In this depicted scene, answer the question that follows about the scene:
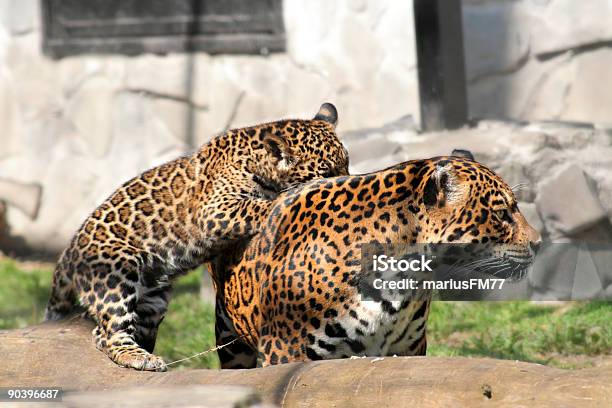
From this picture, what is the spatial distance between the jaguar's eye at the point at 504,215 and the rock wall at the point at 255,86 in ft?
15.4

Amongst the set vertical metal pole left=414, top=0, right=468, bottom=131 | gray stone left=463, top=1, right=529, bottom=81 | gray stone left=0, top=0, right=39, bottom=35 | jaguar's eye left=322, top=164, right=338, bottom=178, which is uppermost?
gray stone left=0, top=0, right=39, bottom=35

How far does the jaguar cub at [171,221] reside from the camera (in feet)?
17.7

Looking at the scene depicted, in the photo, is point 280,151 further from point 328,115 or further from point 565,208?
point 565,208

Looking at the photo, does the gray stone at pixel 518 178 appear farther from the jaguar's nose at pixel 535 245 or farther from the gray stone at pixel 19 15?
the gray stone at pixel 19 15

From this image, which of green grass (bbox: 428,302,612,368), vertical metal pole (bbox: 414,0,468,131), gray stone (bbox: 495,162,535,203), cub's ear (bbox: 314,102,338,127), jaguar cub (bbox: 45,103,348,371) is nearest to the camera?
jaguar cub (bbox: 45,103,348,371)

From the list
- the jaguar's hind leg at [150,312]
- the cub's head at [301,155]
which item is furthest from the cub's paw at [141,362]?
the cub's head at [301,155]

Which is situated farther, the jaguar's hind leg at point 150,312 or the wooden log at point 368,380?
the jaguar's hind leg at point 150,312

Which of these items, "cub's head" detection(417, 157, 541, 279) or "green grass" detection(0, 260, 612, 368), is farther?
"green grass" detection(0, 260, 612, 368)

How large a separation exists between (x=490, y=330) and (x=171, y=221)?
2.96 m

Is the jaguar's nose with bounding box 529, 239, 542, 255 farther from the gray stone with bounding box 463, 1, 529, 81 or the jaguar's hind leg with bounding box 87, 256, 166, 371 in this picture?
the gray stone with bounding box 463, 1, 529, 81

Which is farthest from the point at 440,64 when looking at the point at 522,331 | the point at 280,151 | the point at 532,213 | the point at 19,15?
the point at 19,15

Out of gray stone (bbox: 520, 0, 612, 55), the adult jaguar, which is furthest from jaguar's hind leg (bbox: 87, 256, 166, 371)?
gray stone (bbox: 520, 0, 612, 55)

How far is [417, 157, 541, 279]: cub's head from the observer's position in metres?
4.43

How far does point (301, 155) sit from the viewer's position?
571cm
